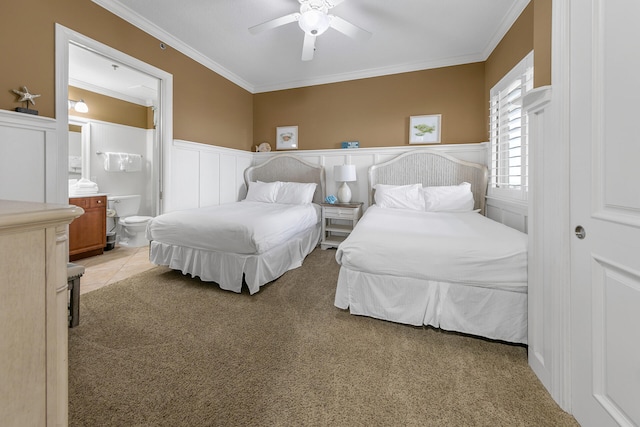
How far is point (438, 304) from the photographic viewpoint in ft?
6.08

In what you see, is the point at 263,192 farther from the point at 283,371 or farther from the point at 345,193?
the point at 283,371

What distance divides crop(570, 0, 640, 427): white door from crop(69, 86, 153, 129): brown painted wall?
6.02m

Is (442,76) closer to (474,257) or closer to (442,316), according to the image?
(474,257)

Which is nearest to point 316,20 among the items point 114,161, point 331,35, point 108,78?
point 331,35

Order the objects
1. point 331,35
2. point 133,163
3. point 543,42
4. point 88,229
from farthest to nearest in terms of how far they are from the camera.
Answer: point 133,163 → point 88,229 → point 331,35 → point 543,42

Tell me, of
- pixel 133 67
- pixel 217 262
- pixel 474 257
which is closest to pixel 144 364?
pixel 217 262

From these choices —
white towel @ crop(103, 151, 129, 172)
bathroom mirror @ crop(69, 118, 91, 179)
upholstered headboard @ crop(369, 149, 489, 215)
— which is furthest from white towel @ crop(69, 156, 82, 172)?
A: upholstered headboard @ crop(369, 149, 489, 215)

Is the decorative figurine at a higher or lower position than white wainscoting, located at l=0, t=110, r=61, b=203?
higher

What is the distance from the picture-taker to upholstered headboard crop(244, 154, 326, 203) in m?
4.41

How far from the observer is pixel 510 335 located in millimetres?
1710

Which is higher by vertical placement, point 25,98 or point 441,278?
point 25,98

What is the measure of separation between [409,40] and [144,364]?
13.4ft

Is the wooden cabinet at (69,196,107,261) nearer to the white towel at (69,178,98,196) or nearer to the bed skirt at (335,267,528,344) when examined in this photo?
the white towel at (69,178,98,196)

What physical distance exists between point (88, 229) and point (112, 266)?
31.0 inches
